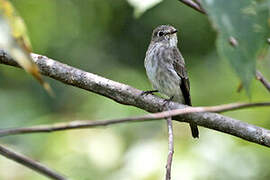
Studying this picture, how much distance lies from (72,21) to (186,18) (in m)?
2.20

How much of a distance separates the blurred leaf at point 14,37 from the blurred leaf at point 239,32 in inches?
17.3

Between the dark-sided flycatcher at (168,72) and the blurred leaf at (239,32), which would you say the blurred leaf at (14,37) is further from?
the dark-sided flycatcher at (168,72)

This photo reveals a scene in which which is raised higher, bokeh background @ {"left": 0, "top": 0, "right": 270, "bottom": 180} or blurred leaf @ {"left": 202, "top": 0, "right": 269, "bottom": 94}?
blurred leaf @ {"left": 202, "top": 0, "right": 269, "bottom": 94}

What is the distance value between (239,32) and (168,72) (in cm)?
365

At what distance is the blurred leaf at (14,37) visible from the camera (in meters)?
1.03

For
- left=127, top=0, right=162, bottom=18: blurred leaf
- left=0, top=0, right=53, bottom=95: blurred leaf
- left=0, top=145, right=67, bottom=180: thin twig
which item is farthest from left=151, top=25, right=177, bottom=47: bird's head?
left=0, top=0, right=53, bottom=95: blurred leaf

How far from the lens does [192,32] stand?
8312 mm

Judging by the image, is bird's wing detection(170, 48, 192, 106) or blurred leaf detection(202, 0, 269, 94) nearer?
blurred leaf detection(202, 0, 269, 94)

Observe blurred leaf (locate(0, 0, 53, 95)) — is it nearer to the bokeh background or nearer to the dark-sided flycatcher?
the bokeh background

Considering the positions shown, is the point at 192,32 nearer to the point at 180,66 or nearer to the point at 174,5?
the point at 174,5

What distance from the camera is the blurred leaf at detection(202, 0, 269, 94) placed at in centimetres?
110

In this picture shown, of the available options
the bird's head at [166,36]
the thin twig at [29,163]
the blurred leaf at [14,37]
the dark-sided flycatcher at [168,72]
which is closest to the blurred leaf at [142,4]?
the thin twig at [29,163]

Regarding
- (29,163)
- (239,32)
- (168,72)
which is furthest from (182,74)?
(239,32)

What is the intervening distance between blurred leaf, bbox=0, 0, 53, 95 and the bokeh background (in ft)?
3.02
